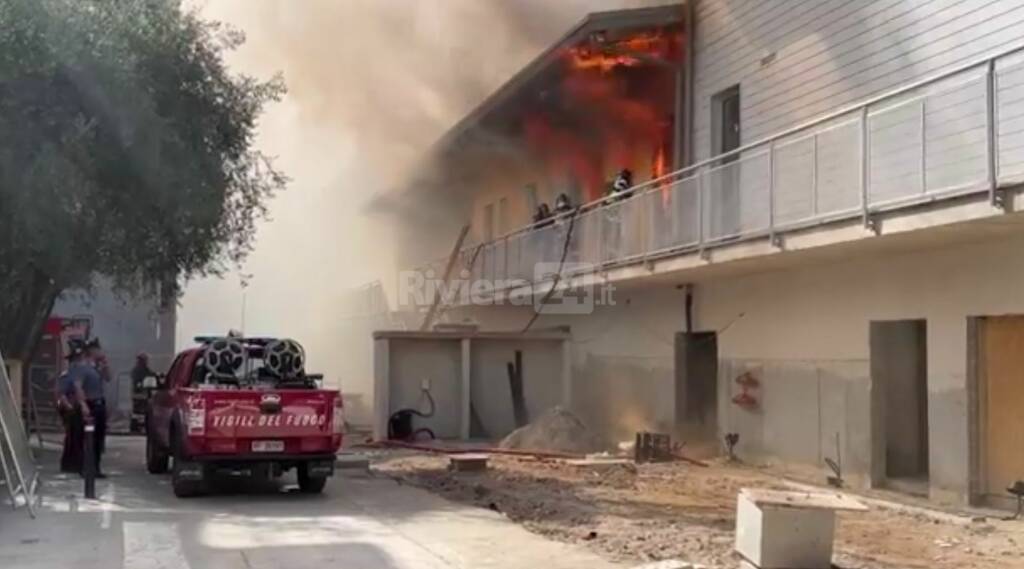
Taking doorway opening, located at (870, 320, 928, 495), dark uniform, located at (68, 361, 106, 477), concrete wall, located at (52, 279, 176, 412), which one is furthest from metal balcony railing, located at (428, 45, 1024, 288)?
concrete wall, located at (52, 279, 176, 412)

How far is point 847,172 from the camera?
1223 centimetres

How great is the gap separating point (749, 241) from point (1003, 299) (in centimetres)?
344

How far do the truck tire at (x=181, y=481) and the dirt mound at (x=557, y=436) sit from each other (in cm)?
690

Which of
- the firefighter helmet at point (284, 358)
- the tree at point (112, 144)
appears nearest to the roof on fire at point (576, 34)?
the tree at point (112, 144)

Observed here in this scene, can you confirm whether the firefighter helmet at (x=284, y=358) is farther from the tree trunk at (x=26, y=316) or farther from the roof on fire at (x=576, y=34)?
the roof on fire at (x=576, y=34)

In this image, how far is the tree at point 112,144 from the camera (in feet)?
44.2

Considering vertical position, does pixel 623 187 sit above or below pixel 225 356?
above

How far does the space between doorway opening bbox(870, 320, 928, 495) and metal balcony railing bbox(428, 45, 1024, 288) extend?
2.07m

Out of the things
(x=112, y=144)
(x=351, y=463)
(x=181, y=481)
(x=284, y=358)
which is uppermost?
(x=112, y=144)

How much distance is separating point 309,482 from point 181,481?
144cm

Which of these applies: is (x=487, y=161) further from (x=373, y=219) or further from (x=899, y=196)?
(x=899, y=196)

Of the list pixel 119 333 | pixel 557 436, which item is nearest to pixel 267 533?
pixel 557 436

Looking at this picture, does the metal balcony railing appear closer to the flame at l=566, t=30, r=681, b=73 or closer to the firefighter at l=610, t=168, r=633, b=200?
the firefighter at l=610, t=168, r=633, b=200

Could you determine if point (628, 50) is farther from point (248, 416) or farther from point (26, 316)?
point (26, 316)
